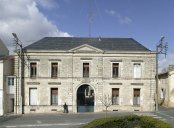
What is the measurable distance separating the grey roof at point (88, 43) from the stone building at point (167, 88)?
6655 millimetres

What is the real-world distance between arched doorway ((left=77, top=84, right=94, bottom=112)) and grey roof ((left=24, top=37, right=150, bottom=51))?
590 centimetres

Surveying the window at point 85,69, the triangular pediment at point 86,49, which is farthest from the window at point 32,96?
the triangular pediment at point 86,49

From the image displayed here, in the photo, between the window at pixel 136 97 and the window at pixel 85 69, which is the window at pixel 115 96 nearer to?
the window at pixel 136 97

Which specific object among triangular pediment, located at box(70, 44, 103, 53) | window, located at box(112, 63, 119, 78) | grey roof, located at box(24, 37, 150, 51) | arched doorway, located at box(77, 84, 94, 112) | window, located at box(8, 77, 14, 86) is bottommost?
arched doorway, located at box(77, 84, 94, 112)

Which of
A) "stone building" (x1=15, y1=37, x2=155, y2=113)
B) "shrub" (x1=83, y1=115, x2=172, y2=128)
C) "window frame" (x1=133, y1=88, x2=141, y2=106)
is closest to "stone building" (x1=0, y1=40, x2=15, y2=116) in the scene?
"stone building" (x1=15, y1=37, x2=155, y2=113)

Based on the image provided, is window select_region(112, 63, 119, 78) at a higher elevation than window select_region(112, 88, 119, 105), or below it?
higher

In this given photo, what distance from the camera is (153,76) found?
46406mm

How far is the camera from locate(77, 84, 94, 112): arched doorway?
46500 mm

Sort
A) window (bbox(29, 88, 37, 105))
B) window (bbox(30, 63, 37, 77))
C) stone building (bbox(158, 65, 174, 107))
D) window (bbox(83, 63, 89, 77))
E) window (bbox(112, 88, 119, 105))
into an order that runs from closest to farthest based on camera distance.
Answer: window (bbox(29, 88, 37, 105))
window (bbox(30, 63, 37, 77))
window (bbox(83, 63, 89, 77))
window (bbox(112, 88, 119, 105))
stone building (bbox(158, 65, 174, 107))

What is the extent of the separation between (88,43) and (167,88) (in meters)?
14.1

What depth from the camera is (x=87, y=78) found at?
46.1 m

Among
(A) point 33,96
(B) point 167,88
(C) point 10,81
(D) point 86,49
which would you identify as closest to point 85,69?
(D) point 86,49

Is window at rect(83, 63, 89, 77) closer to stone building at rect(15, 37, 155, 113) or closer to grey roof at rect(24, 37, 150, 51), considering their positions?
stone building at rect(15, 37, 155, 113)

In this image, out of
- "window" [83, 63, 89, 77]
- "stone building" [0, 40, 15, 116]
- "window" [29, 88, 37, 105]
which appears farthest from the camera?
"window" [83, 63, 89, 77]
